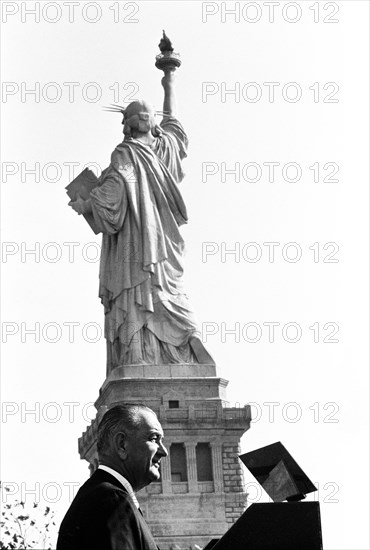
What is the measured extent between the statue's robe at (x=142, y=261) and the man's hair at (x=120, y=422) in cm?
3660

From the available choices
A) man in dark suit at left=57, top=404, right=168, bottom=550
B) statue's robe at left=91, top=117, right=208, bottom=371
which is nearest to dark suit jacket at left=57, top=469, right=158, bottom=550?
man in dark suit at left=57, top=404, right=168, bottom=550

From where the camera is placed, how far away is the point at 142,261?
1729 inches

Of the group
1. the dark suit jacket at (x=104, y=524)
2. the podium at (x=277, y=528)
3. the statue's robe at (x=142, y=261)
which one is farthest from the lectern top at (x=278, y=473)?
the statue's robe at (x=142, y=261)

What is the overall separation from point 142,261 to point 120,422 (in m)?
36.9

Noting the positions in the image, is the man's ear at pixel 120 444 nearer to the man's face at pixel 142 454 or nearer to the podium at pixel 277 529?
the man's face at pixel 142 454

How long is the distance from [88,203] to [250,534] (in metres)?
37.8

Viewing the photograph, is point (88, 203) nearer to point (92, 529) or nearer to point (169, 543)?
point (169, 543)

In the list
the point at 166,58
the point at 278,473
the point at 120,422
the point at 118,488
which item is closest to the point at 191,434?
the point at 166,58

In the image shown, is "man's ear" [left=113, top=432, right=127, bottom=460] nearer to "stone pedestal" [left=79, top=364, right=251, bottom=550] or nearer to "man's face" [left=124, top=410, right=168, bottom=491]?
"man's face" [left=124, top=410, right=168, bottom=491]

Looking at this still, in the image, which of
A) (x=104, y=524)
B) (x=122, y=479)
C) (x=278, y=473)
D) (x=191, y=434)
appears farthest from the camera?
(x=191, y=434)

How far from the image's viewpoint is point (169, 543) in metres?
41.0

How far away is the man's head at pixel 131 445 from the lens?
22.9ft

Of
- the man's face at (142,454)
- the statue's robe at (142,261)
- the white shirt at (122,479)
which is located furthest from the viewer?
the statue's robe at (142,261)

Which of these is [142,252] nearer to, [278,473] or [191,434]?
[191,434]
